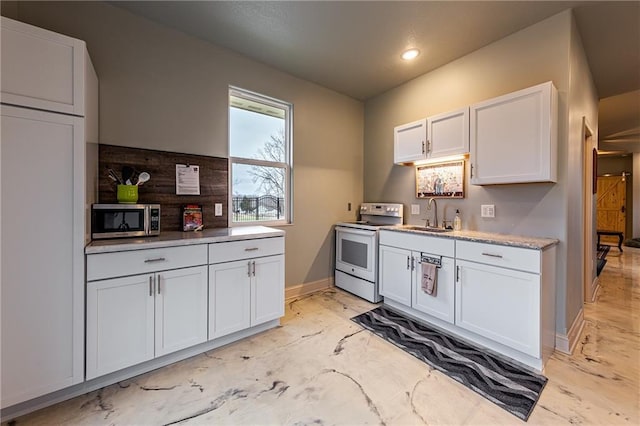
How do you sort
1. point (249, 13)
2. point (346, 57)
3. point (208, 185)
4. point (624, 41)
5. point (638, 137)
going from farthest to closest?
point (638, 137)
point (346, 57)
point (208, 185)
point (624, 41)
point (249, 13)

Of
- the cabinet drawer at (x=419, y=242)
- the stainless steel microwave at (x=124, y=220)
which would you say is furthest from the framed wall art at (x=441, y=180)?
the stainless steel microwave at (x=124, y=220)

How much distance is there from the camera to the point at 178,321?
6.26ft

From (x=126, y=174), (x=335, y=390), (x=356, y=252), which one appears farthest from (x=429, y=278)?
(x=126, y=174)

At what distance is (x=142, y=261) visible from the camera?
1.76 metres

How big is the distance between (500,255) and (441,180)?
1198mm

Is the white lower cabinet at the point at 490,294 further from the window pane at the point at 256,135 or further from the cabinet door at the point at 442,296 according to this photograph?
the window pane at the point at 256,135

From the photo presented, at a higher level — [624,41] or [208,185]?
[624,41]

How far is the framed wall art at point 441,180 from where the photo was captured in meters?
2.81

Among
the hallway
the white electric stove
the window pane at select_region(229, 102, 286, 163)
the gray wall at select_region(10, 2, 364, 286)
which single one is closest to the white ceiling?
the gray wall at select_region(10, 2, 364, 286)

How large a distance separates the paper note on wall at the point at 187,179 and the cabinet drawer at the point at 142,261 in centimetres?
77

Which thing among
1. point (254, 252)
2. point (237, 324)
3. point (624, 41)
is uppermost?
point (624, 41)

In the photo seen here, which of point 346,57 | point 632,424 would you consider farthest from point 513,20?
point 632,424

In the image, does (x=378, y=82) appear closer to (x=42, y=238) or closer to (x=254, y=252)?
(x=254, y=252)

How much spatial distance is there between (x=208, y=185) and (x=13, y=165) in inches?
52.6
